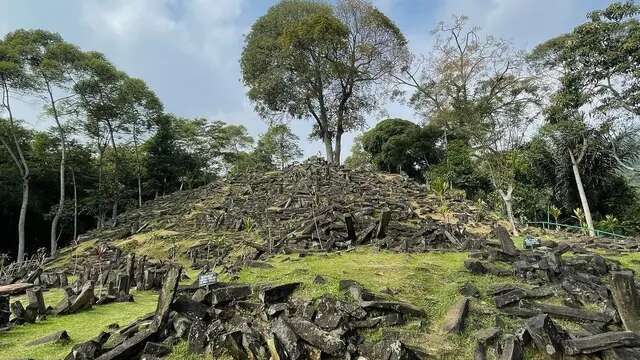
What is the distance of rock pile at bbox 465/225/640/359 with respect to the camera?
183 inches

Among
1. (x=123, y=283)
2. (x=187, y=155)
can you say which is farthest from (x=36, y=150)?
(x=123, y=283)

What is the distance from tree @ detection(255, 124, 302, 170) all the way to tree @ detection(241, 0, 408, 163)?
10.4m

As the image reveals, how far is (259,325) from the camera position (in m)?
5.48

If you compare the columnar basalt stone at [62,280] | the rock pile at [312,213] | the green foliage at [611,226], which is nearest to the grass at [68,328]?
the rock pile at [312,213]

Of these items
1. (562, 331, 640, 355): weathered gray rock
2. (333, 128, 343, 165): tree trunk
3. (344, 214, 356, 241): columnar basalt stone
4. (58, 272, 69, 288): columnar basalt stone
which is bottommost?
(562, 331, 640, 355): weathered gray rock

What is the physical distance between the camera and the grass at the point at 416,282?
16.8ft

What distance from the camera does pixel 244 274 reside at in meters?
8.01

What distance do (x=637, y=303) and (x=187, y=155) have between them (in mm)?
31388

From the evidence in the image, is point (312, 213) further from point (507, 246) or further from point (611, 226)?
point (611, 226)

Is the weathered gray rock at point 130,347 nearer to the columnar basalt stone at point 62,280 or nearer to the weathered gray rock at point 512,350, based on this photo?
the weathered gray rock at point 512,350

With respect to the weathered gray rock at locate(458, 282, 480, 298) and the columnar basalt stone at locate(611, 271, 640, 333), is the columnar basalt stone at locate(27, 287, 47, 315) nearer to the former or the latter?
the weathered gray rock at locate(458, 282, 480, 298)

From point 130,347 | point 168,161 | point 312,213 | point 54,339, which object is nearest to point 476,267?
point 130,347

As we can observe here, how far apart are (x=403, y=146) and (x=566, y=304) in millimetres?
27794

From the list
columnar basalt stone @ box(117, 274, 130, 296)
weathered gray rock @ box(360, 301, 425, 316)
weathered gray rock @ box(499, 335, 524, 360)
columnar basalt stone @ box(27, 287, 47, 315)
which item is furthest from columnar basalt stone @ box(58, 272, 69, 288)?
weathered gray rock @ box(499, 335, 524, 360)
